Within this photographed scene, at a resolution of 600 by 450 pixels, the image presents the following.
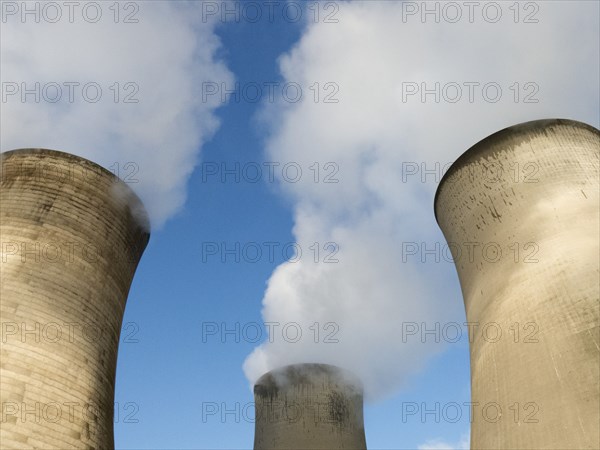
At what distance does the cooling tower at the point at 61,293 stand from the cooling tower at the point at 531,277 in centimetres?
444

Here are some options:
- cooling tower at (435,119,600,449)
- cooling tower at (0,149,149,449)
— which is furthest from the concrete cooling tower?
cooling tower at (0,149,149,449)

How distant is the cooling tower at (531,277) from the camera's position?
17.7 ft

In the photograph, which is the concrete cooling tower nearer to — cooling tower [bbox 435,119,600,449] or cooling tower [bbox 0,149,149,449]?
cooling tower [bbox 435,119,600,449]

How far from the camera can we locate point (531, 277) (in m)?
6.40

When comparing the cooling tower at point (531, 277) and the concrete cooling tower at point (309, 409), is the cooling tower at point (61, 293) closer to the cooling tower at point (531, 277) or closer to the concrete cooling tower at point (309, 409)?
the cooling tower at point (531, 277)

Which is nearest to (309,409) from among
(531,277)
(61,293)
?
(531,277)

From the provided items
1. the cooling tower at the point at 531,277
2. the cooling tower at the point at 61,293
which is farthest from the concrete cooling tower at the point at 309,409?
the cooling tower at the point at 61,293

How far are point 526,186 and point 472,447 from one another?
3.30 meters

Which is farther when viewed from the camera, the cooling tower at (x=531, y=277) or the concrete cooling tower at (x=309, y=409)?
the concrete cooling tower at (x=309, y=409)

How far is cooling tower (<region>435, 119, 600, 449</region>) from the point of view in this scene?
540 cm

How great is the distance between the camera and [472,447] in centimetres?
655

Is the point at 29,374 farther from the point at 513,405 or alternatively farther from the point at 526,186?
the point at 526,186

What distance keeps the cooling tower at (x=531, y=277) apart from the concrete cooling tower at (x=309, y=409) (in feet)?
22.8

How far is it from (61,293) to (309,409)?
29.4ft
